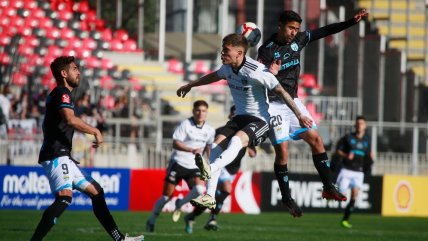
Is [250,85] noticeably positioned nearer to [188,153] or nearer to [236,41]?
[236,41]

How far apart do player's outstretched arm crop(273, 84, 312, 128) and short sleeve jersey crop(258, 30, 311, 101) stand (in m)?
0.97

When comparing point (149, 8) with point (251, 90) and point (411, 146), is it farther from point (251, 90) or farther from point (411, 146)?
point (251, 90)

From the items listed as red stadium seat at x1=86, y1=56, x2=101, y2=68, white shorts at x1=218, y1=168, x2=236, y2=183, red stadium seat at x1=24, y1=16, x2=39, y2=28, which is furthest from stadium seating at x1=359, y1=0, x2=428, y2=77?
white shorts at x1=218, y1=168, x2=236, y2=183

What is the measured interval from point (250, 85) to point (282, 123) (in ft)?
3.26

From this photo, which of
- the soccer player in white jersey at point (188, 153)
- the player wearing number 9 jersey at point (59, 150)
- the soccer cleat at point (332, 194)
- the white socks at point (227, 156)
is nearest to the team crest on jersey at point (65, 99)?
the player wearing number 9 jersey at point (59, 150)

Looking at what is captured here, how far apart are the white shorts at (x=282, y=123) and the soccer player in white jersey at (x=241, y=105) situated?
13.7 inches

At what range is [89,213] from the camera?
24219 millimetres

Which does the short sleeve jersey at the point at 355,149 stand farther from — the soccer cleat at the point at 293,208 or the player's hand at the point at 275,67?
the player's hand at the point at 275,67

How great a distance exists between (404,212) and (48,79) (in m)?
11.4

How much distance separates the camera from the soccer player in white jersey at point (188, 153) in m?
19.1

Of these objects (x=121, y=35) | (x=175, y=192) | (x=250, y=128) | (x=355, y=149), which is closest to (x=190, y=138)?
(x=355, y=149)

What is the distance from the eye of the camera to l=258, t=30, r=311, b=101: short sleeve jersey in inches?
562

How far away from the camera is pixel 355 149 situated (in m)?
23.2

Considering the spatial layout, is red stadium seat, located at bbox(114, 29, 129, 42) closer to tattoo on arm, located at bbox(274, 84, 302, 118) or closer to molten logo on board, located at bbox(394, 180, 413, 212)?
molten logo on board, located at bbox(394, 180, 413, 212)
